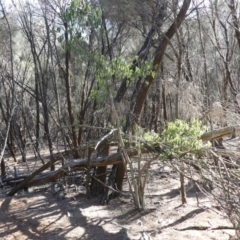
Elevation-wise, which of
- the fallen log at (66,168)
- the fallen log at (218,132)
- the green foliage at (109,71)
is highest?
the green foliage at (109,71)

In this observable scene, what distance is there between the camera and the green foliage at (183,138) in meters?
6.40

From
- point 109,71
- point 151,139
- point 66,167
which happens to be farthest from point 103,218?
point 109,71

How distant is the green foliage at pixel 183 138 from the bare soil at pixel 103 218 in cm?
117

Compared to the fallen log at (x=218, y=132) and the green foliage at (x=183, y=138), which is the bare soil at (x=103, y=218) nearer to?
the green foliage at (x=183, y=138)

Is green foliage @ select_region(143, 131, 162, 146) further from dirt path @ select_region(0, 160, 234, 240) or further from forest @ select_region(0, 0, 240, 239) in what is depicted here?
dirt path @ select_region(0, 160, 234, 240)

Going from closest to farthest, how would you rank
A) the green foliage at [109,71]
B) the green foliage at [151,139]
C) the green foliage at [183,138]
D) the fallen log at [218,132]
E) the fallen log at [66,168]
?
the green foliage at [183,138] < the green foliage at [109,71] < the green foliage at [151,139] < the fallen log at [218,132] < the fallen log at [66,168]

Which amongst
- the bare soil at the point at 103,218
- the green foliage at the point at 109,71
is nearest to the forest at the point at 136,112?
the green foliage at the point at 109,71

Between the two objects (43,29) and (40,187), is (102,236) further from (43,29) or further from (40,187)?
(43,29)

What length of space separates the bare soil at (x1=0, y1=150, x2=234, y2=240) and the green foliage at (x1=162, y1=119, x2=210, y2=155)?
1165mm

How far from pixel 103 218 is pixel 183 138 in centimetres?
291

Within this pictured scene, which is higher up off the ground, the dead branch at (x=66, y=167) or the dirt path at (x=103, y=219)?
the dead branch at (x=66, y=167)

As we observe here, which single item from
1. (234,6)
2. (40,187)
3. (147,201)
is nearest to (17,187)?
(40,187)

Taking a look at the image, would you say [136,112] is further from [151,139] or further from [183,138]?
[183,138]

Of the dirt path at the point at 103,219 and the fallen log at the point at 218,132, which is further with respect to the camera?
the fallen log at the point at 218,132
